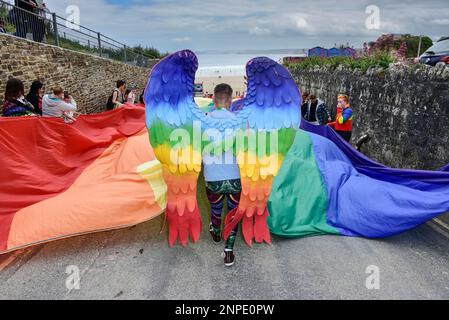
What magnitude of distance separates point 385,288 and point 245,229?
137 centimetres

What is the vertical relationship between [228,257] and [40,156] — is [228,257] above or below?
below

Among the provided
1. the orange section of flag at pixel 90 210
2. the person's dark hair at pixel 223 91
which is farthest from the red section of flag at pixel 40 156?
the person's dark hair at pixel 223 91

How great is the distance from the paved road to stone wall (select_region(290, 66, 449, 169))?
2220 millimetres

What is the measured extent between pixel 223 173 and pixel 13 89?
3.23 metres

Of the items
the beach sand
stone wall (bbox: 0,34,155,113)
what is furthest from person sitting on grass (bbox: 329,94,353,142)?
the beach sand

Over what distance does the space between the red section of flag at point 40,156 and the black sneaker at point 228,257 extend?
2.02 m

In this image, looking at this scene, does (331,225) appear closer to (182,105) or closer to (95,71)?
(182,105)

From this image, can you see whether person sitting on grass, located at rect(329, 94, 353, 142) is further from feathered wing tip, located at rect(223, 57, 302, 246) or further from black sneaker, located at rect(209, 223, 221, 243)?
black sneaker, located at rect(209, 223, 221, 243)

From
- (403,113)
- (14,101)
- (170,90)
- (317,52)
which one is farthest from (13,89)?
(317,52)

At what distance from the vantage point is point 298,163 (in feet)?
14.5

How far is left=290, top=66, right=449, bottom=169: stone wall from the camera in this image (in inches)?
215

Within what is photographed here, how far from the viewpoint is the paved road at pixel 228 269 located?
2.92 m

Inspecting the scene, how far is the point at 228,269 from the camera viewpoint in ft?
10.7

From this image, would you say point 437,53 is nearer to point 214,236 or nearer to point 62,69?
point 214,236
